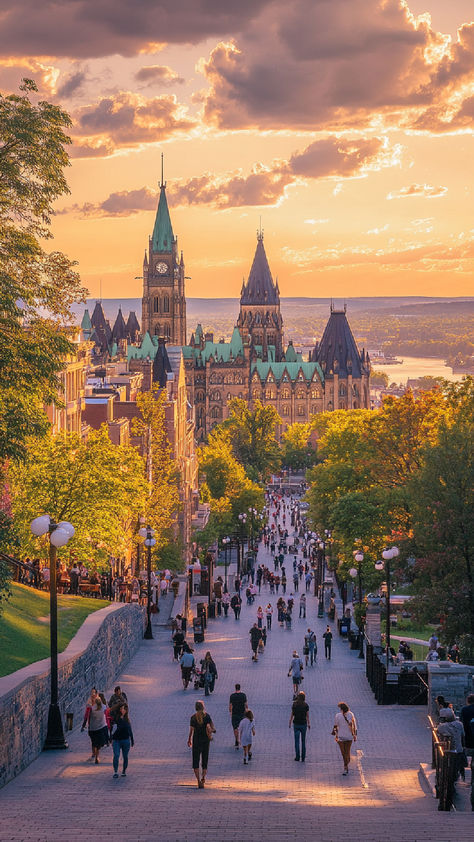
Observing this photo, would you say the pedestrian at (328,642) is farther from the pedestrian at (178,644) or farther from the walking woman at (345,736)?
the walking woman at (345,736)

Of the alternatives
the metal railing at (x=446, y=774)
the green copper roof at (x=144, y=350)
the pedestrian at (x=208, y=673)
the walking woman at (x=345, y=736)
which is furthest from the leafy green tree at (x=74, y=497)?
the green copper roof at (x=144, y=350)

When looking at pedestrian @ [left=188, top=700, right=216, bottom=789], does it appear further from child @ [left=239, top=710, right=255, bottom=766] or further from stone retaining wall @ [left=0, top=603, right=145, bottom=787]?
stone retaining wall @ [left=0, top=603, right=145, bottom=787]

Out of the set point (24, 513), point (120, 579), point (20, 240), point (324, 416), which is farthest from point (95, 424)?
point (324, 416)

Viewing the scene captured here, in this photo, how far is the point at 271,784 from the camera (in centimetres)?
1984

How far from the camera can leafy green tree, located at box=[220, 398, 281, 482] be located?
506 ft

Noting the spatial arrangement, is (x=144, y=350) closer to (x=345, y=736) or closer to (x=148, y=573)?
(x=148, y=573)

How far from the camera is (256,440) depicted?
156625 mm

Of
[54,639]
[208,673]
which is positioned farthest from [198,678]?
[54,639]

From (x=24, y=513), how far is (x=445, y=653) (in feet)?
47.5

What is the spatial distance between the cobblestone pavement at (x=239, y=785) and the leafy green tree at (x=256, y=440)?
12048 cm

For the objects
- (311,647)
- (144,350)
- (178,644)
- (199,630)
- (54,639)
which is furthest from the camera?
(144,350)

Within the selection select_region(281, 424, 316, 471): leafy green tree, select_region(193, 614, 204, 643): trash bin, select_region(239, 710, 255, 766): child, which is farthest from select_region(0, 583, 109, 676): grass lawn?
select_region(281, 424, 316, 471): leafy green tree

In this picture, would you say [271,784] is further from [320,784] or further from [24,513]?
[24,513]

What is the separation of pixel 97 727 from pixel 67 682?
141 inches
